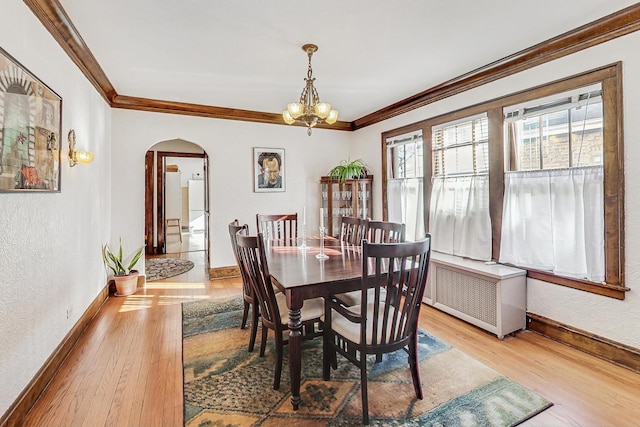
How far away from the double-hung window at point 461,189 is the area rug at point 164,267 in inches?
160

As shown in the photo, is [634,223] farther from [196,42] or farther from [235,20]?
[196,42]

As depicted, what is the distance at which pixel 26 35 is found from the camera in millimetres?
1950

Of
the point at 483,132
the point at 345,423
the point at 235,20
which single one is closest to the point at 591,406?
the point at 345,423

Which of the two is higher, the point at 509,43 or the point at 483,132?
the point at 509,43

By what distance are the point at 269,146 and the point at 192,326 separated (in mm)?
3002

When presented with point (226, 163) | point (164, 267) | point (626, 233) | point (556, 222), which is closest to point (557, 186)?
point (556, 222)

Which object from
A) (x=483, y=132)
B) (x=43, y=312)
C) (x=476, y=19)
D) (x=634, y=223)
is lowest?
(x=43, y=312)

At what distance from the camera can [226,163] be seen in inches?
193

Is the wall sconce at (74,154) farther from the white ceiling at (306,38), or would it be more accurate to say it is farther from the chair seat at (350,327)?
the chair seat at (350,327)

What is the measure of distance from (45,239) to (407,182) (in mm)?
3935

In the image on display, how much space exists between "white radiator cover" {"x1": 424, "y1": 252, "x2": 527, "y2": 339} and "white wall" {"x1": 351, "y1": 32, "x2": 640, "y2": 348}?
18 centimetres

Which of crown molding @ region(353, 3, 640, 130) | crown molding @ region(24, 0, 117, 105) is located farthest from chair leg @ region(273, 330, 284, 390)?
crown molding @ region(353, 3, 640, 130)

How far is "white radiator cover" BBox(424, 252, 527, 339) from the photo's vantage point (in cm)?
284

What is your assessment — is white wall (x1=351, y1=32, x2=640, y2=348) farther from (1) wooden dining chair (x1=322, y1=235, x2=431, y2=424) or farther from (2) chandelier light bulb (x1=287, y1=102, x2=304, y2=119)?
(2) chandelier light bulb (x1=287, y1=102, x2=304, y2=119)
